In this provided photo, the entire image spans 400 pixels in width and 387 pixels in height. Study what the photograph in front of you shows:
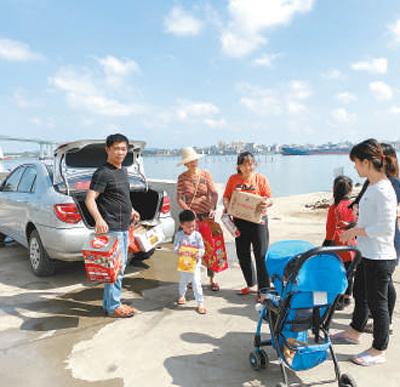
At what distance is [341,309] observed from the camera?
13.1 feet

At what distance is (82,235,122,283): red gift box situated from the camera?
356 centimetres

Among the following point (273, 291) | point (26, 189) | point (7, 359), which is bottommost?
point (7, 359)

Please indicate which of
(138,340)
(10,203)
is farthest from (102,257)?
(10,203)

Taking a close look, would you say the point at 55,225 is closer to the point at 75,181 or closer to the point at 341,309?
the point at 75,181

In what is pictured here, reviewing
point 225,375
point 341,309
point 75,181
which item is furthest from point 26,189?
point 341,309

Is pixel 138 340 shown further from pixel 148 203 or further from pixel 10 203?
pixel 10 203

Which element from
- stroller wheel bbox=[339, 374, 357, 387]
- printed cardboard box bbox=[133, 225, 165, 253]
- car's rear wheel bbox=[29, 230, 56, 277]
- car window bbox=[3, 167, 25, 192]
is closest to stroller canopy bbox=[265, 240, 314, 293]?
stroller wheel bbox=[339, 374, 357, 387]

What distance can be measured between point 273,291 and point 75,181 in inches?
125

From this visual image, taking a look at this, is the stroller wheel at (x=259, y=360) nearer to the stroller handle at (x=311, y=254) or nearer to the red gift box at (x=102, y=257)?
the stroller handle at (x=311, y=254)

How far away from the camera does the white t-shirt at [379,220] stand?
2648 millimetres

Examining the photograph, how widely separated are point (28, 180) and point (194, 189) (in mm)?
2637

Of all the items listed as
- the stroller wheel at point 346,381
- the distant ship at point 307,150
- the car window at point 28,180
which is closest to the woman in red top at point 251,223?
the stroller wheel at point 346,381

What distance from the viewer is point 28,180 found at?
5.43 meters

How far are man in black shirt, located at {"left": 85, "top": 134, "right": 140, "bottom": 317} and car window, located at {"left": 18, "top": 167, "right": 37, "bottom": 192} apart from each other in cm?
210
